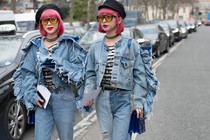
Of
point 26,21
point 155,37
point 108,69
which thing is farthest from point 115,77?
point 155,37

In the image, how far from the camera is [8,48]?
5.86m

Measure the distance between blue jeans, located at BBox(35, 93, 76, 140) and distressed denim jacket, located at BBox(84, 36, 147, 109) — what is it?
0.23 metres

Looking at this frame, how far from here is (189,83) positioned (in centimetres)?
1031

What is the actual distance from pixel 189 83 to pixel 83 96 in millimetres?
7201

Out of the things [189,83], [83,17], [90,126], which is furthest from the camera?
[83,17]

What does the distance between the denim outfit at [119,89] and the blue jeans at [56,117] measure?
0.23m

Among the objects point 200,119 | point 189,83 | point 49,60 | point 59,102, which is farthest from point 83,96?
point 189,83

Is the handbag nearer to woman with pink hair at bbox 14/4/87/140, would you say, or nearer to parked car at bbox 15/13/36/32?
woman with pink hair at bbox 14/4/87/140

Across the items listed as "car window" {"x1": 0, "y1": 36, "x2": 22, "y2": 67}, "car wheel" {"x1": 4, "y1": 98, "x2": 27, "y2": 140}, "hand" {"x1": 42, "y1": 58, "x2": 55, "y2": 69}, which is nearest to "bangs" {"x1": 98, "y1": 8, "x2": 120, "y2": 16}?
"hand" {"x1": 42, "y1": 58, "x2": 55, "y2": 69}

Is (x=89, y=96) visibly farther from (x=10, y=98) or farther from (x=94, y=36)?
(x=94, y=36)

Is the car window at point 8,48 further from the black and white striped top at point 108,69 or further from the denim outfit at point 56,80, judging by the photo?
the black and white striped top at point 108,69

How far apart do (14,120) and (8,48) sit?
126 centimetres

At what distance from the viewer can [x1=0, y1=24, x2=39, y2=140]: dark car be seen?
4840 millimetres

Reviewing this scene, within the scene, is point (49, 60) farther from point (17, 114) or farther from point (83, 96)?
point (17, 114)
